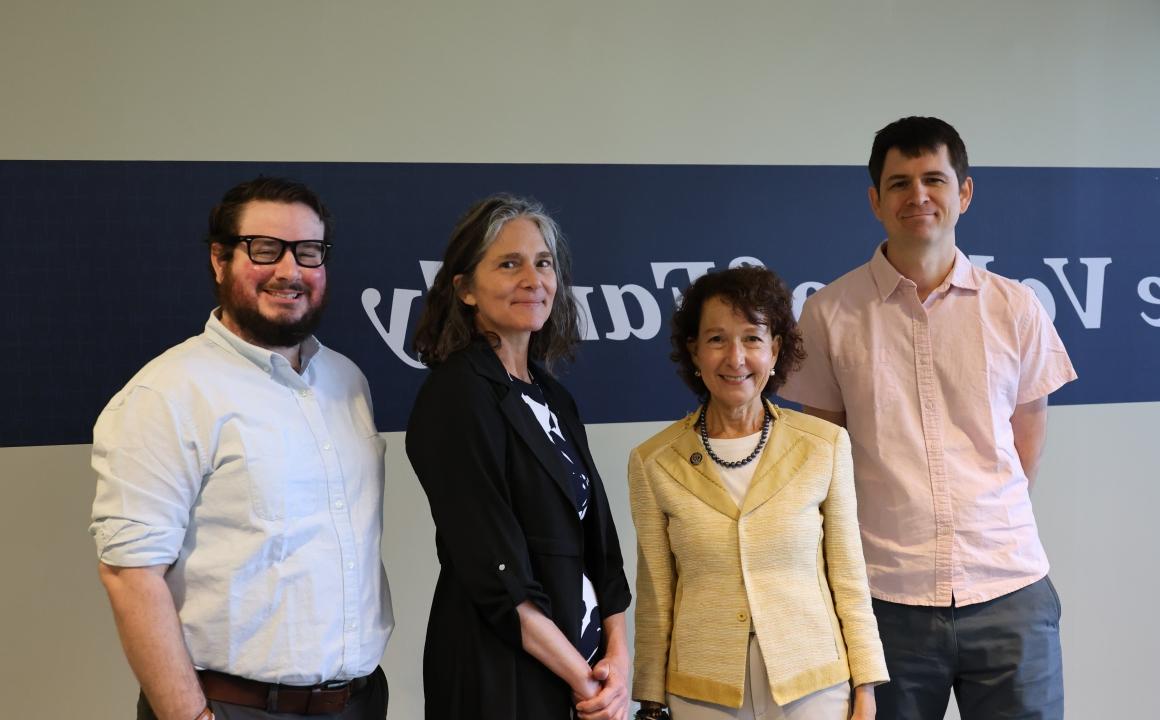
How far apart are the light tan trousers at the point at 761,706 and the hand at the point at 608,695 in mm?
158

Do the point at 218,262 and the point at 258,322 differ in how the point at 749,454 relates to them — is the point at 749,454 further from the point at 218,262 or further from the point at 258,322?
the point at 218,262

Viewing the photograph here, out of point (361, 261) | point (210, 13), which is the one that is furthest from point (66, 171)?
point (361, 261)

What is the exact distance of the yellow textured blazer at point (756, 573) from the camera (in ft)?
6.90

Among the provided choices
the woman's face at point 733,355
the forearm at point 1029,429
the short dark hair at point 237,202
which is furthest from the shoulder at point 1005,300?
the short dark hair at point 237,202

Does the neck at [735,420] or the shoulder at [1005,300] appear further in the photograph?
the shoulder at [1005,300]

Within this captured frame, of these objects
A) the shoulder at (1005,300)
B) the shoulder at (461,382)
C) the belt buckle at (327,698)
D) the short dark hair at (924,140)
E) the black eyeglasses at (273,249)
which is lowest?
the belt buckle at (327,698)

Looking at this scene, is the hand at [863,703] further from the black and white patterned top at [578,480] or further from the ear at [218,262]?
the ear at [218,262]

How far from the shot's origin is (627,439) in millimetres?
3350

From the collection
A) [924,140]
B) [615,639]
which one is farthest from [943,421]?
[615,639]

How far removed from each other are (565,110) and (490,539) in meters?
1.78

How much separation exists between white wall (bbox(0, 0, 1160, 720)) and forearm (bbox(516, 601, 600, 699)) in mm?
1285

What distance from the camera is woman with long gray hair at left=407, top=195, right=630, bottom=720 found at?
1.97 m

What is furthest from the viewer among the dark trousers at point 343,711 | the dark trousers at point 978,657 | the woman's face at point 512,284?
the dark trousers at point 978,657

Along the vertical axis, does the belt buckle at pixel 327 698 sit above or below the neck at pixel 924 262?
below
